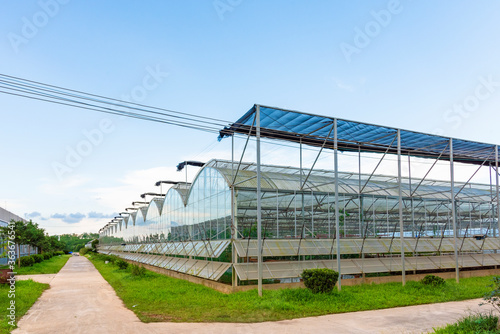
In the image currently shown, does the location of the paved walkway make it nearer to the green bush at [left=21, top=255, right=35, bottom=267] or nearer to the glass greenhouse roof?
the glass greenhouse roof

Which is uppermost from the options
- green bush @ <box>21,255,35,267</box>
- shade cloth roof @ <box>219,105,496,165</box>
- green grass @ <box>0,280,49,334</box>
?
shade cloth roof @ <box>219,105,496,165</box>

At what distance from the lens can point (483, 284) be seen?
73.5ft

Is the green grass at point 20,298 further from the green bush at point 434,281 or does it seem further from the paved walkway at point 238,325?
the green bush at point 434,281

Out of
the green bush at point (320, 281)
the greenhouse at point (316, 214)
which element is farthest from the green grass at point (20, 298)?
the green bush at point (320, 281)

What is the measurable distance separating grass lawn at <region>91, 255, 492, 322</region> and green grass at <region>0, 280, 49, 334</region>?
425 centimetres

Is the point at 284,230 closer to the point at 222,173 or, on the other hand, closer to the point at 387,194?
the point at 222,173

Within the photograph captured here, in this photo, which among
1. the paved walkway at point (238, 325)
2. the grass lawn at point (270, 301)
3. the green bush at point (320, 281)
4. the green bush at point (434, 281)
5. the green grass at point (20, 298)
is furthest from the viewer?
the green bush at point (434, 281)

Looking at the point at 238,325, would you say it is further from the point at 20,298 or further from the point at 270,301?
the point at 20,298

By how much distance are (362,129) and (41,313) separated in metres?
18.5

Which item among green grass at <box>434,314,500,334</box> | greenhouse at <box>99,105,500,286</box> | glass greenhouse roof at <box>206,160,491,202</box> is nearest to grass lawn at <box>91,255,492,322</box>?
greenhouse at <box>99,105,500,286</box>

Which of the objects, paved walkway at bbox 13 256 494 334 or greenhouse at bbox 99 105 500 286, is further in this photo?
greenhouse at bbox 99 105 500 286

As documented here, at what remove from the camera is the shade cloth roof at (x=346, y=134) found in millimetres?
19453

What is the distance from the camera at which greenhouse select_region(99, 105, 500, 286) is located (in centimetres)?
2038

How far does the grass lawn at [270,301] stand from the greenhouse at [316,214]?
1578mm
